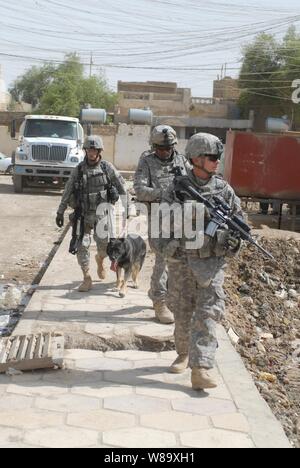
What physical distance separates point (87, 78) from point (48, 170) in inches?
1142

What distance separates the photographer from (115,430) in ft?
10.7

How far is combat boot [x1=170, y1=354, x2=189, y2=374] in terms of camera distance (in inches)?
162

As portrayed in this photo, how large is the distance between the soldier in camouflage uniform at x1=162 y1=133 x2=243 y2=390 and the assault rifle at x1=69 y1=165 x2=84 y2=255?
94.1 inches

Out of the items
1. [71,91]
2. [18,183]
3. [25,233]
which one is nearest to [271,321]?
[25,233]

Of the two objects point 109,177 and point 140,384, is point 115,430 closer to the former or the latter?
point 140,384

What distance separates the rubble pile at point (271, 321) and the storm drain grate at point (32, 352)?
145 cm

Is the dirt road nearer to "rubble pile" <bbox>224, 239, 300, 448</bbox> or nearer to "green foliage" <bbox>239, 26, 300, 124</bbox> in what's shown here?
"rubble pile" <bbox>224, 239, 300, 448</bbox>

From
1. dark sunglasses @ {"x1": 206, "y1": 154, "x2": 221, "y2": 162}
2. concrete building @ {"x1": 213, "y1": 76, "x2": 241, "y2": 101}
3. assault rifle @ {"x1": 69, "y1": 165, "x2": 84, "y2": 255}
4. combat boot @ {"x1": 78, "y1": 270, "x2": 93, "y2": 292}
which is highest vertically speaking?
concrete building @ {"x1": 213, "y1": 76, "x2": 241, "y2": 101}

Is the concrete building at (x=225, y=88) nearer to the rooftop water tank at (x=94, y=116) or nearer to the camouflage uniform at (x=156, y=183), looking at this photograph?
the rooftop water tank at (x=94, y=116)

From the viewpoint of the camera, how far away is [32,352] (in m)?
4.25

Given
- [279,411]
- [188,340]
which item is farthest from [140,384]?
[279,411]

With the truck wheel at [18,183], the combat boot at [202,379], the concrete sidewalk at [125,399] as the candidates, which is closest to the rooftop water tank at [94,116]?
the truck wheel at [18,183]

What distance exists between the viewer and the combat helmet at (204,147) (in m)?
3.79

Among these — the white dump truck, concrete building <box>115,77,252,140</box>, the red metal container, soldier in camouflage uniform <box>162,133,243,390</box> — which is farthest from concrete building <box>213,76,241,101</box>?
soldier in camouflage uniform <box>162,133,243,390</box>
